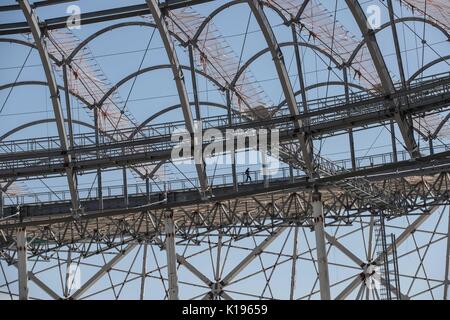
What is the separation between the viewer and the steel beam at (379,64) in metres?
42.2

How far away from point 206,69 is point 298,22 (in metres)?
5.84

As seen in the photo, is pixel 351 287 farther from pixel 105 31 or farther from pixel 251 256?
pixel 105 31

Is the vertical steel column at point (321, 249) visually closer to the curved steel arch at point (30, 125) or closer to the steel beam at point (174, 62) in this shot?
the steel beam at point (174, 62)

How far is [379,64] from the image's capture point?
42.4 meters

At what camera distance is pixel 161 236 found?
62.6m

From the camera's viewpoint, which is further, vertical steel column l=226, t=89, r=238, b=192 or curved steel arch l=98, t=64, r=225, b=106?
curved steel arch l=98, t=64, r=225, b=106

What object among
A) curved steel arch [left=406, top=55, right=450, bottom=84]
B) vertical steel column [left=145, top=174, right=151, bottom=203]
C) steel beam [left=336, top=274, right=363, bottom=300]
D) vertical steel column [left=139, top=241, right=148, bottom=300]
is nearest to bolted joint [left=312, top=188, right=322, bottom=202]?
curved steel arch [left=406, top=55, right=450, bottom=84]

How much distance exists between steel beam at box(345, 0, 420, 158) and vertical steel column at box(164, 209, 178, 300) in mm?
13800

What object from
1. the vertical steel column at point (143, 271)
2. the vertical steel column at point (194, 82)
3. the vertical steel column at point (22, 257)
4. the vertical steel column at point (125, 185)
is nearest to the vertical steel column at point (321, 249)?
the vertical steel column at point (194, 82)

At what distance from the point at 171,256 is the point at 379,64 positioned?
49.3 ft

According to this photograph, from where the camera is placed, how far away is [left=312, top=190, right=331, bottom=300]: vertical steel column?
150 feet

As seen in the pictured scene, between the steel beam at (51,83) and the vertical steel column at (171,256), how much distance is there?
17.0 feet

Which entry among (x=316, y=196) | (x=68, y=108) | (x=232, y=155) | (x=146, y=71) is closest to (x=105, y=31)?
(x=146, y=71)

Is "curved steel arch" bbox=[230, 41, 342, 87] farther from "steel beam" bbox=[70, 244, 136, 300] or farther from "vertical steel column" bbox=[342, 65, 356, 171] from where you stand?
"steel beam" bbox=[70, 244, 136, 300]
